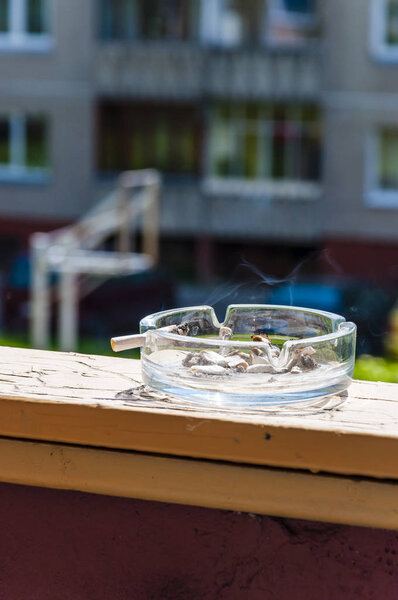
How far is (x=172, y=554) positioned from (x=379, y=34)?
14.7m

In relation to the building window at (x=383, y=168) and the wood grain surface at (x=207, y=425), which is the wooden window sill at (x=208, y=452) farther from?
the building window at (x=383, y=168)

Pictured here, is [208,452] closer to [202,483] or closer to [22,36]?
[202,483]

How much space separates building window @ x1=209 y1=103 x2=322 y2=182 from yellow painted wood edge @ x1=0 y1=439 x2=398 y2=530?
14.6 m

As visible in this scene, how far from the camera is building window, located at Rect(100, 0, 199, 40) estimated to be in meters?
15.2

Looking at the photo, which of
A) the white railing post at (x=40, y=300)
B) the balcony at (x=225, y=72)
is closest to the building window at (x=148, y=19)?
the balcony at (x=225, y=72)

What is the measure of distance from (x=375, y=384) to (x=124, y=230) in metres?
9.85

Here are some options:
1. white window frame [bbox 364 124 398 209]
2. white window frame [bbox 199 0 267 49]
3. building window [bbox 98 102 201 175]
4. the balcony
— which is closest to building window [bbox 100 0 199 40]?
white window frame [bbox 199 0 267 49]

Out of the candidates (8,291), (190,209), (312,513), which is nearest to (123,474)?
(312,513)

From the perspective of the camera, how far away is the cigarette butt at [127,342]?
893mm

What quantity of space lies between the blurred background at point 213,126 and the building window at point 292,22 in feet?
0.07

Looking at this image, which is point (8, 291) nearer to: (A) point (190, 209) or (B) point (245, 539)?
(A) point (190, 209)

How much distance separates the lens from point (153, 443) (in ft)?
2.66

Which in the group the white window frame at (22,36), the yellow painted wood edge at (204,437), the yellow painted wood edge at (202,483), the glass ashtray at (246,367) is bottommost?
the yellow painted wood edge at (202,483)

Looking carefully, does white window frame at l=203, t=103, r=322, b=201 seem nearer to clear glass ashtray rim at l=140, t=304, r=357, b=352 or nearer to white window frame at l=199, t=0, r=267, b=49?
white window frame at l=199, t=0, r=267, b=49
